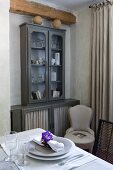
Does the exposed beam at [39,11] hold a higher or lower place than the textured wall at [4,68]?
higher

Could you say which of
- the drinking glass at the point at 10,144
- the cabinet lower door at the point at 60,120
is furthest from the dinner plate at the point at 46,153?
the cabinet lower door at the point at 60,120

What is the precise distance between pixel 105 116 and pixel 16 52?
1739 millimetres

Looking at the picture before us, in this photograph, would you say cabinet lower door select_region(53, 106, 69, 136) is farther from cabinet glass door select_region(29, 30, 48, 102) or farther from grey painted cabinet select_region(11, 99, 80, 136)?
cabinet glass door select_region(29, 30, 48, 102)

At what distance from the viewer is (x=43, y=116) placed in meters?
Result: 2.95

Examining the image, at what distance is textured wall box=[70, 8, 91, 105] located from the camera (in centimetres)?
332

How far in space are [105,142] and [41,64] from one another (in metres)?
1.84

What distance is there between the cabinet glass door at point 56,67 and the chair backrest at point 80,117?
42cm

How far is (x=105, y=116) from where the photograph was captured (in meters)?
2.94

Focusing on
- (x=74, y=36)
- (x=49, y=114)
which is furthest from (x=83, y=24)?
(x=49, y=114)

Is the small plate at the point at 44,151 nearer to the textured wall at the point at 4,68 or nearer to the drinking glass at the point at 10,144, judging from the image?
the drinking glass at the point at 10,144

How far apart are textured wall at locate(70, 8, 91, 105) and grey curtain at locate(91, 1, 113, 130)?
0.23 metres

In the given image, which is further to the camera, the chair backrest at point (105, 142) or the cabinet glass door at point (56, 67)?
the cabinet glass door at point (56, 67)

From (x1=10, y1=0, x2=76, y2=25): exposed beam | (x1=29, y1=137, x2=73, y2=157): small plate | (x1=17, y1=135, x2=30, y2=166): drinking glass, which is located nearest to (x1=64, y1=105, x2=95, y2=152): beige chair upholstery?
(x1=17, y1=135, x2=30, y2=166): drinking glass

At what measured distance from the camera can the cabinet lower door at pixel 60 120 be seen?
310 cm
